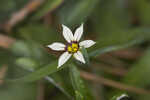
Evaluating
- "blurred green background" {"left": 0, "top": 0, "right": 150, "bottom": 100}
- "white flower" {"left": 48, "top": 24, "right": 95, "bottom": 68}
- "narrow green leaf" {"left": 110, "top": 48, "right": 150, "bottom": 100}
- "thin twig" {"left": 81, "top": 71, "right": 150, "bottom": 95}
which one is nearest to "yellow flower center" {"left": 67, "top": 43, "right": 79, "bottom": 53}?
"white flower" {"left": 48, "top": 24, "right": 95, "bottom": 68}

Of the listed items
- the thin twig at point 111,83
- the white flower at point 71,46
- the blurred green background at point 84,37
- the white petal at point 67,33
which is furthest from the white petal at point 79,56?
the thin twig at point 111,83

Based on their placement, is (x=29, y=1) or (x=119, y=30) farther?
(x=29, y=1)

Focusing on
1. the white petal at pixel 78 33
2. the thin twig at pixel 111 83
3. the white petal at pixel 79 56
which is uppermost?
the white petal at pixel 78 33

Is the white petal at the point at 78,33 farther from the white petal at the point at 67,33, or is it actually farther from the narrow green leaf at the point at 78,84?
the narrow green leaf at the point at 78,84

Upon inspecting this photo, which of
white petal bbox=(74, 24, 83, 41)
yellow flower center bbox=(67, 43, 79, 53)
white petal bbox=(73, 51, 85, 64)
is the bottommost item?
white petal bbox=(73, 51, 85, 64)

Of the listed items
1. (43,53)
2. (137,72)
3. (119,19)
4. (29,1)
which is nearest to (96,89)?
(137,72)

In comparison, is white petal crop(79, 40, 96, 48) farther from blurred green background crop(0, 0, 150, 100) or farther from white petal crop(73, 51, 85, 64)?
blurred green background crop(0, 0, 150, 100)

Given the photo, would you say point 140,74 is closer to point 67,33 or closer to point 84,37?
point 84,37

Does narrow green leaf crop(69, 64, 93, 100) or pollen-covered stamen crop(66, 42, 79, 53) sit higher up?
pollen-covered stamen crop(66, 42, 79, 53)

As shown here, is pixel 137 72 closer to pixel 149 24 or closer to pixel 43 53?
pixel 149 24
